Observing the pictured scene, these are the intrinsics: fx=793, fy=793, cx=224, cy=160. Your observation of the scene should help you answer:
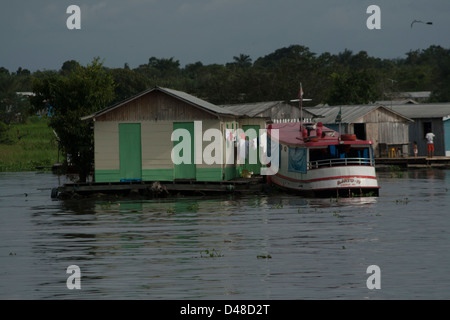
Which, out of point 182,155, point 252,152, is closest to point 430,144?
point 252,152

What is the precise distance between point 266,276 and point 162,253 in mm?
4420

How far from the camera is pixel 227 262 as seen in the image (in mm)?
19688

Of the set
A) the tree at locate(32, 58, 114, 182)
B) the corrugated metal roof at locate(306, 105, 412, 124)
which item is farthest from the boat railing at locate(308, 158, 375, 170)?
the corrugated metal roof at locate(306, 105, 412, 124)

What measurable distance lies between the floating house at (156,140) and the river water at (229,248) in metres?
2.30

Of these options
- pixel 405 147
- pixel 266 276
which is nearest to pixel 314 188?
pixel 266 276

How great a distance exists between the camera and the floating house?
131ft

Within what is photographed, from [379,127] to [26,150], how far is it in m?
35.3

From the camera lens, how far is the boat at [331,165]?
35969mm

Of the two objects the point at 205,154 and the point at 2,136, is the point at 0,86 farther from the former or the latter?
the point at 205,154

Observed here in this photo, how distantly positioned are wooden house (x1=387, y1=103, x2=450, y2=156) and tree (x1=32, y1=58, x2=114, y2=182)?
33416mm

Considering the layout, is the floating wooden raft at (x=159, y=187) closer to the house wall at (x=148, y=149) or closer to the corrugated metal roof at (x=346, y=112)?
the house wall at (x=148, y=149)

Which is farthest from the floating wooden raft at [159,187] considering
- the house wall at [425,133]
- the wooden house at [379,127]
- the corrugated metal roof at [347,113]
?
the house wall at [425,133]

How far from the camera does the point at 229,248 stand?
22.1 meters

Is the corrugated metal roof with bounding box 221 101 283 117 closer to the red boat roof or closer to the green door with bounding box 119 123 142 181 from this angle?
the red boat roof
